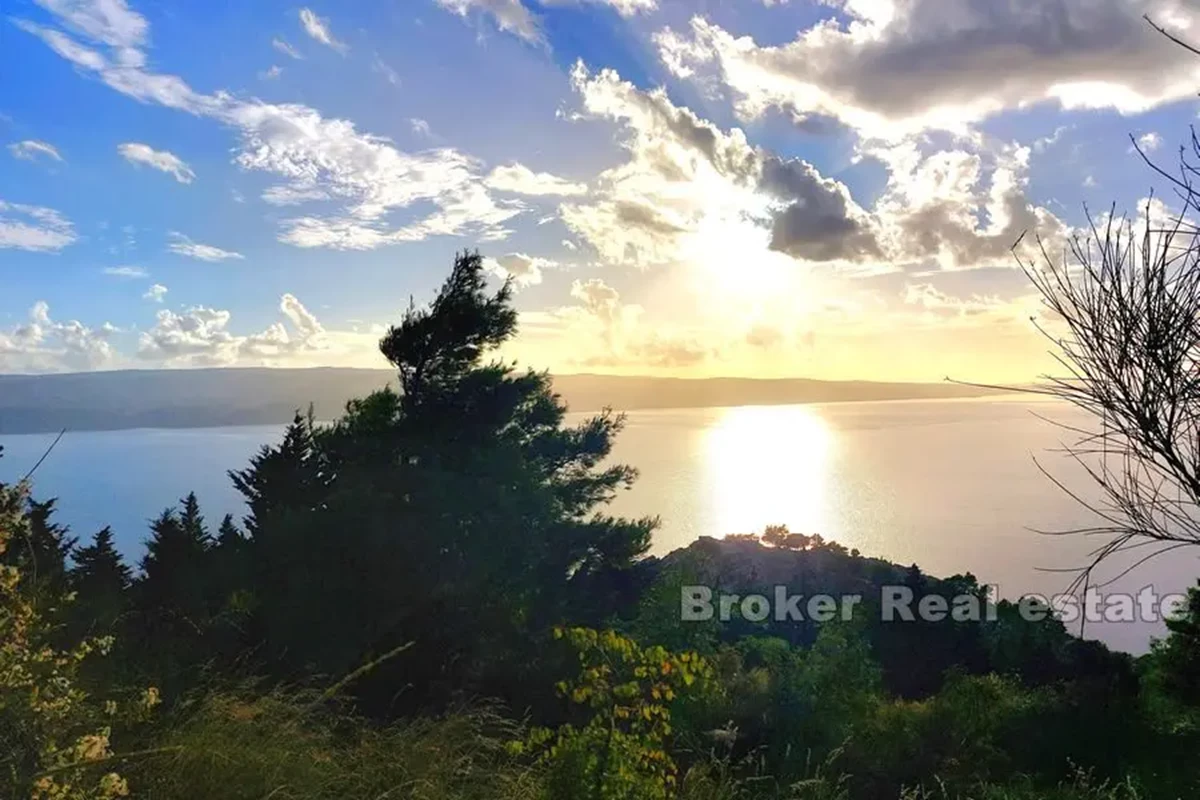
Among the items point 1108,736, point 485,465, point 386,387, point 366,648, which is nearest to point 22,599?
point 366,648

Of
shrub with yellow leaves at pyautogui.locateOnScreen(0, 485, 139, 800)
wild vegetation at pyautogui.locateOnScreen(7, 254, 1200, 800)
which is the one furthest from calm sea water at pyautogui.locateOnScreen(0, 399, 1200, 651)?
wild vegetation at pyautogui.locateOnScreen(7, 254, 1200, 800)

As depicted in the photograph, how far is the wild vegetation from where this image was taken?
231 centimetres

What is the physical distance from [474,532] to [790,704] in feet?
15.4

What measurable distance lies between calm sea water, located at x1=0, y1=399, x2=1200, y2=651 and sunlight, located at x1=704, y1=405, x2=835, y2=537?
0.57 feet

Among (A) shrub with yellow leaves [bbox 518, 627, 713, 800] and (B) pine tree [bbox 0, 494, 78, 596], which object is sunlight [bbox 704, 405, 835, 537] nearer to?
(B) pine tree [bbox 0, 494, 78, 596]

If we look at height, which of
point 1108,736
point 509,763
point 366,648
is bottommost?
point 1108,736

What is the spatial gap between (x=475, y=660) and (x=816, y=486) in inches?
1810

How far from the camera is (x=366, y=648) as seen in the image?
9.35 m

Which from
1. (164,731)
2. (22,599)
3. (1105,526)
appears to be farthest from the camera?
(1105,526)

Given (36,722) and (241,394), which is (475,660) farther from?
(241,394)

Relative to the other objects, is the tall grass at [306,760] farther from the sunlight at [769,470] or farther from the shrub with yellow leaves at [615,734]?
the sunlight at [769,470]

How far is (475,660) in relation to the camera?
9.54 metres

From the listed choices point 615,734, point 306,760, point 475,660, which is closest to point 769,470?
point 475,660

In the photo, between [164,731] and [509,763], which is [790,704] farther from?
[164,731]
